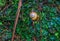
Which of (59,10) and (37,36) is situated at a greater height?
(59,10)

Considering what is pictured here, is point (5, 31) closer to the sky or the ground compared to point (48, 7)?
closer to the ground

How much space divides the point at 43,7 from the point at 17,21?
52 centimetres

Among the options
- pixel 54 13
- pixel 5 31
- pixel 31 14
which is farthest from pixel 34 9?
pixel 5 31

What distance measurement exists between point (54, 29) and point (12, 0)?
869mm

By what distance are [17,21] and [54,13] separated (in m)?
0.64

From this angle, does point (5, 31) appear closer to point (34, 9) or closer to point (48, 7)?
point (34, 9)

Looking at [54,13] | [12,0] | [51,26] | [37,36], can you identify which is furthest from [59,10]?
[12,0]

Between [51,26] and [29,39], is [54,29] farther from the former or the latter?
[29,39]

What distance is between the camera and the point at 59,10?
335 centimetres

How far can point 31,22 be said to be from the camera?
10.5ft

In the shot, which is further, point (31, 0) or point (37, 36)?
point (31, 0)

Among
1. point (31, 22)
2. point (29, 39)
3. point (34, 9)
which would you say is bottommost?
point (29, 39)

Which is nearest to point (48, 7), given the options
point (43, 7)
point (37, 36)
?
point (43, 7)

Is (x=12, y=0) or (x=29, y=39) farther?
(x=12, y=0)
